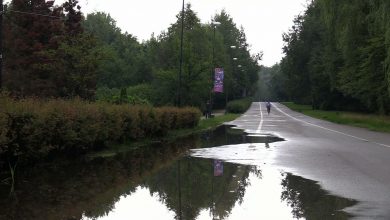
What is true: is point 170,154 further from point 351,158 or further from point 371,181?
point 371,181

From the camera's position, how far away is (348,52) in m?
38.4

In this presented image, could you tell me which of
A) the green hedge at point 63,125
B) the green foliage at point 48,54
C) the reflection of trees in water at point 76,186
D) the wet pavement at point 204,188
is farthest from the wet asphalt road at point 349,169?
the green foliage at point 48,54

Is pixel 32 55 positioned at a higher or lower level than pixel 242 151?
higher

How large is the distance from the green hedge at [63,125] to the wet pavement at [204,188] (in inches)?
27.2

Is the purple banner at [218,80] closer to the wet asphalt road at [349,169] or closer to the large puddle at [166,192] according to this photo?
the wet asphalt road at [349,169]

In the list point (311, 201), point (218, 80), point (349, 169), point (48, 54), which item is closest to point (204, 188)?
point (311, 201)

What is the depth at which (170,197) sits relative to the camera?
934 cm

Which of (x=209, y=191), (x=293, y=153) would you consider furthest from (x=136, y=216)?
(x=293, y=153)

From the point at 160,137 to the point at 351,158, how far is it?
10870 mm

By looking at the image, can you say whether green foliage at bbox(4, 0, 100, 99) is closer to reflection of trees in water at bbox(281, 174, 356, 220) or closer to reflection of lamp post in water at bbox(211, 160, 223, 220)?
reflection of lamp post in water at bbox(211, 160, 223, 220)

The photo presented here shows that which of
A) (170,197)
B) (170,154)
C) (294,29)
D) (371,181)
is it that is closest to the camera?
(170,197)

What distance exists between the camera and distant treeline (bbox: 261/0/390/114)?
32.1 metres

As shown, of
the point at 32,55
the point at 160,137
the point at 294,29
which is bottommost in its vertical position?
the point at 160,137

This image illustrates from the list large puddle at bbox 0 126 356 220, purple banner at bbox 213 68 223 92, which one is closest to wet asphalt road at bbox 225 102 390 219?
large puddle at bbox 0 126 356 220
